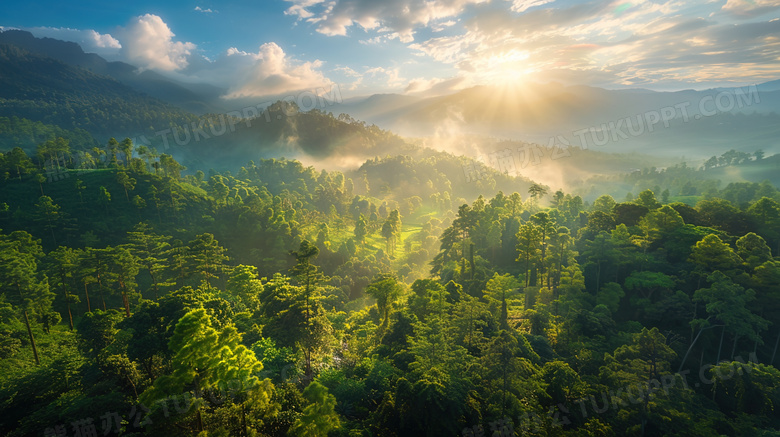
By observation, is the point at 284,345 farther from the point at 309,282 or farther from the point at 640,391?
the point at 640,391

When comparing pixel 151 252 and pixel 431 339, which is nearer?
pixel 431 339

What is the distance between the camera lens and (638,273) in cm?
4572

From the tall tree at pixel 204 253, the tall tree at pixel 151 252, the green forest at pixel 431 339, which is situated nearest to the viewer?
the green forest at pixel 431 339

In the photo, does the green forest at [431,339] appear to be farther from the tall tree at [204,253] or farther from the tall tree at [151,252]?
the tall tree at [151,252]

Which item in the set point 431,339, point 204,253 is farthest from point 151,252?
point 431,339

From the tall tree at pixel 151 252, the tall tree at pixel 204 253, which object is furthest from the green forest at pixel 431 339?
the tall tree at pixel 151 252

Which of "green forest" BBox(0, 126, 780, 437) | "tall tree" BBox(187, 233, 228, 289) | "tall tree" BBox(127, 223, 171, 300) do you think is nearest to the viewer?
"green forest" BBox(0, 126, 780, 437)

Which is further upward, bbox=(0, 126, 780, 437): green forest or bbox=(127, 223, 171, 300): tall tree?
bbox=(127, 223, 171, 300): tall tree

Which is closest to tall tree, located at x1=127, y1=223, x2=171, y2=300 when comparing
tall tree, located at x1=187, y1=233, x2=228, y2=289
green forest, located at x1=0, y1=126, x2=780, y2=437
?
green forest, located at x1=0, y1=126, x2=780, y2=437

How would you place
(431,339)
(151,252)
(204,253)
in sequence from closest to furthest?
(431,339) < (204,253) < (151,252)

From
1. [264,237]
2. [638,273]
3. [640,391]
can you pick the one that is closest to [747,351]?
[638,273]

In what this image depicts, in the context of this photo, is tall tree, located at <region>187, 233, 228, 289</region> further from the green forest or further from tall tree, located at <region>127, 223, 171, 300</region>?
tall tree, located at <region>127, 223, 171, 300</region>

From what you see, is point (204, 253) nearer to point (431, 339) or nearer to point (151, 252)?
point (151, 252)

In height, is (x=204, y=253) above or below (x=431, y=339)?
above
